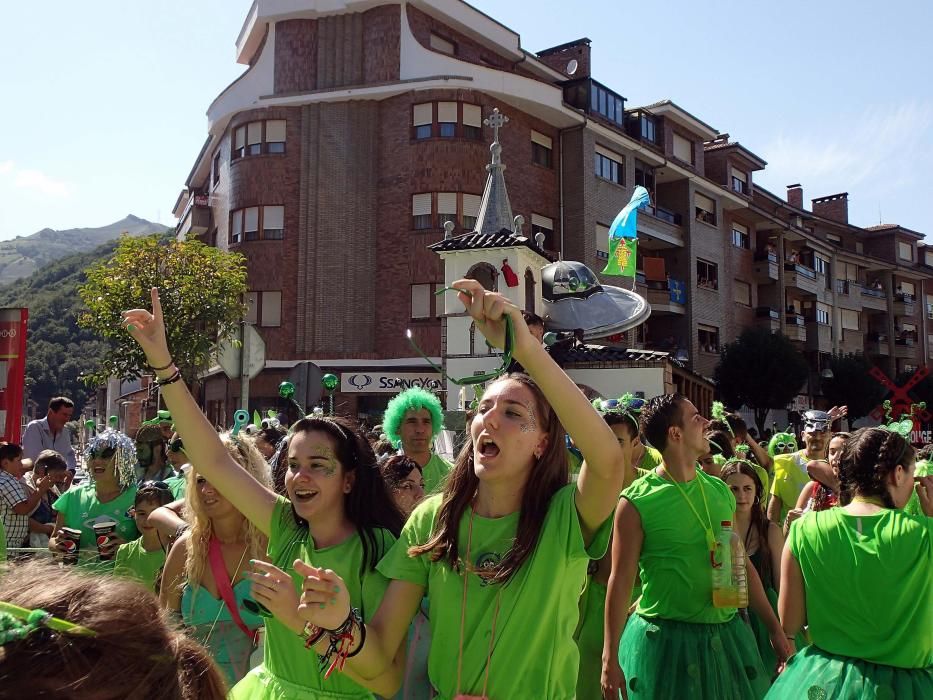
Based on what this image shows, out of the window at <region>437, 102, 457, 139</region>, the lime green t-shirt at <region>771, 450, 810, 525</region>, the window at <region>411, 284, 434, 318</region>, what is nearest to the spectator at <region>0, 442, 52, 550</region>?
the lime green t-shirt at <region>771, 450, 810, 525</region>

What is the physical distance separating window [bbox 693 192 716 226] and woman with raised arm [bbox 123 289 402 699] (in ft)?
115

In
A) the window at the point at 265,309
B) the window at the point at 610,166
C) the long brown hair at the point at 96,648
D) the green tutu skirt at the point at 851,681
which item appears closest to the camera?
the long brown hair at the point at 96,648

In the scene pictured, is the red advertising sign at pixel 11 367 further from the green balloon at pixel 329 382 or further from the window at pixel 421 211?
the window at pixel 421 211

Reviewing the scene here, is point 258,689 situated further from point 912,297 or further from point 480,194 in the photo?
point 912,297

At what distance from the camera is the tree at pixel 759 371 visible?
119 ft

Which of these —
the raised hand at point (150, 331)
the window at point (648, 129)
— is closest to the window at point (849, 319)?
the window at point (648, 129)

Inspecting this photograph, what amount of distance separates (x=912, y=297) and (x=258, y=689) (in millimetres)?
59436

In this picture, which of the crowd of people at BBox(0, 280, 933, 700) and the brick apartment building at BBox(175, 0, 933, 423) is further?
the brick apartment building at BBox(175, 0, 933, 423)

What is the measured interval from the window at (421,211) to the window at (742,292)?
18.3m

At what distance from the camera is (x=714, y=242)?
37344 millimetres

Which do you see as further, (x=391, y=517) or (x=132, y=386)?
(x=132, y=386)

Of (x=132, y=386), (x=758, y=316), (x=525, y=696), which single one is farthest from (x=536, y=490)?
(x=132, y=386)

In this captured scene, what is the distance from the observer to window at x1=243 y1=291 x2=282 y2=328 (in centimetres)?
2798

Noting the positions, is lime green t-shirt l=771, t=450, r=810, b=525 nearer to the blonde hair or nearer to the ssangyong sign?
the blonde hair
